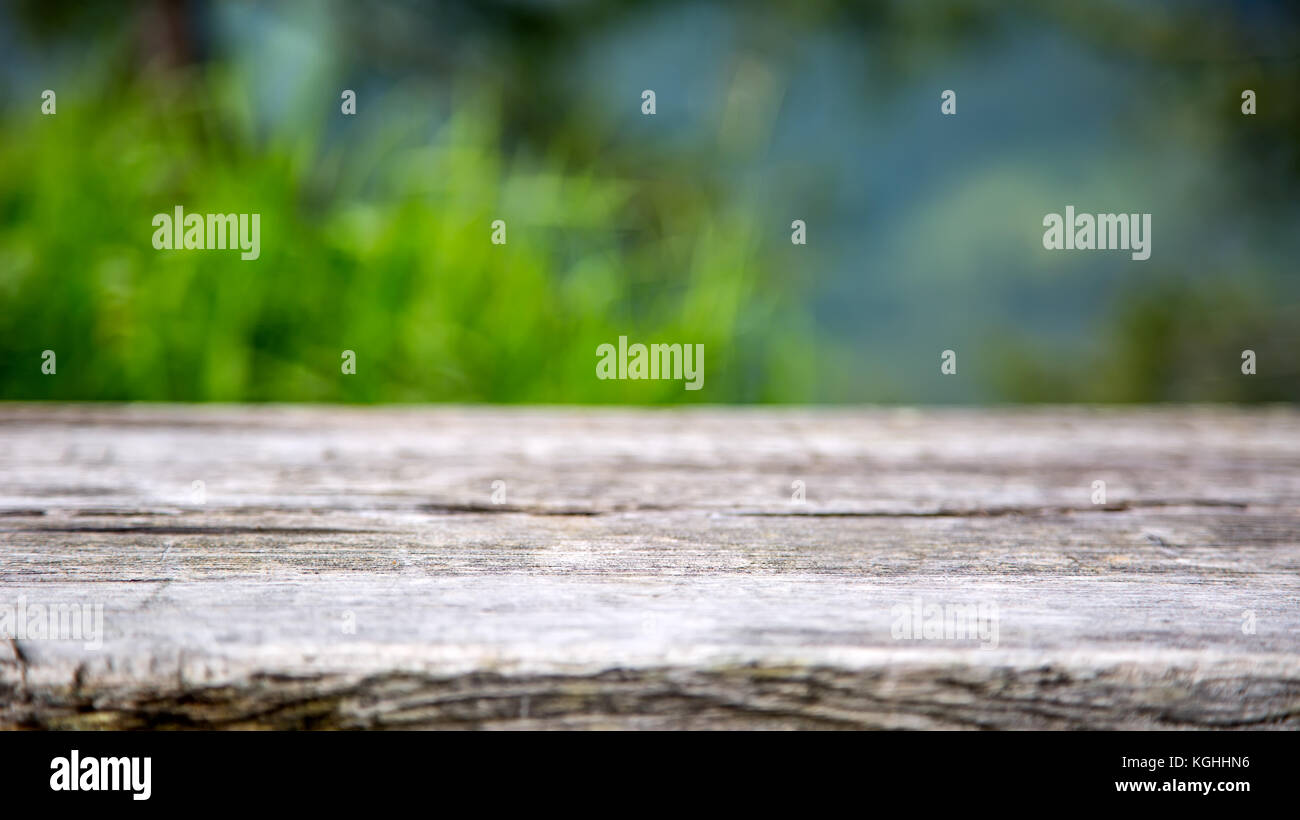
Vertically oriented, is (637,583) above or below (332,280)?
below

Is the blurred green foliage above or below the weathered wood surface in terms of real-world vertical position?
above

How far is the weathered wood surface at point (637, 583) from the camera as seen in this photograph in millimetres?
357

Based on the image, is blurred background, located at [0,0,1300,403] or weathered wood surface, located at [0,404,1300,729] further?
blurred background, located at [0,0,1300,403]

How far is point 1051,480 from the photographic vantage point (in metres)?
0.75

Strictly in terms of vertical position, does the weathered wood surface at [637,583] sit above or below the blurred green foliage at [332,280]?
below

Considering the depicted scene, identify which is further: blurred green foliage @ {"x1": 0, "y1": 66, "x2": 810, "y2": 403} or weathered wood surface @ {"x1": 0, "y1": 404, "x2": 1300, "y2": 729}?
blurred green foliage @ {"x1": 0, "y1": 66, "x2": 810, "y2": 403}

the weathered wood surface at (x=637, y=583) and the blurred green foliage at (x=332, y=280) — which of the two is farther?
the blurred green foliage at (x=332, y=280)

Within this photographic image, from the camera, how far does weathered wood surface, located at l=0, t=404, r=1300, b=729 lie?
36 centimetres

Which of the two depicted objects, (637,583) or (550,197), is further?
(550,197)

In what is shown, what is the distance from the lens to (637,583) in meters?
0.46
